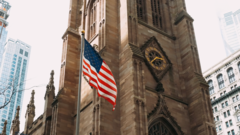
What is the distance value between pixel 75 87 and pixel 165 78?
9134 mm

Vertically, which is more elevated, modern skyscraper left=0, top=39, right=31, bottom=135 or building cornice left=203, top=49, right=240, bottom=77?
modern skyscraper left=0, top=39, right=31, bottom=135

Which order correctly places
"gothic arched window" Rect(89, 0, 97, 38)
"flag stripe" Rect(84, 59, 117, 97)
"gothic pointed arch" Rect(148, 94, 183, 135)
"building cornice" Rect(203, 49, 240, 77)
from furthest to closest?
"building cornice" Rect(203, 49, 240, 77) → "gothic arched window" Rect(89, 0, 97, 38) → "gothic pointed arch" Rect(148, 94, 183, 135) → "flag stripe" Rect(84, 59, 117, 97)

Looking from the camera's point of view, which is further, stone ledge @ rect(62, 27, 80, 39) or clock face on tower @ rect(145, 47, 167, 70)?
stone ledge @ rect(62, 27, 80, 39)

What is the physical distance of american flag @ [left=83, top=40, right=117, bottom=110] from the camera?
2225 cm

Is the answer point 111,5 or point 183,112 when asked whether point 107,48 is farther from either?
point 183,112

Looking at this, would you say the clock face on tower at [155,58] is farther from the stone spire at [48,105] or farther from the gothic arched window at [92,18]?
the stone spire at [48,105]

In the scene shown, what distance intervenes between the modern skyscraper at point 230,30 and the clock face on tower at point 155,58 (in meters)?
122

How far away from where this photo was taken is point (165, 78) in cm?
3400

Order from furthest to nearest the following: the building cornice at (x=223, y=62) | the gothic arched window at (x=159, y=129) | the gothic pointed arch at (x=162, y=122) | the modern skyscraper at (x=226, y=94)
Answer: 1. the building cornice at (x=223, y=62)
2. the modern skyscraper at (x=226, y=94)
3. the gothic pointed arch at (x=162, y=122)
4. the gothic arched window at (x=159, y=129)

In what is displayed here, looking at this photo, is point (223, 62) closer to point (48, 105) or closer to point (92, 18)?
point (92, 18)

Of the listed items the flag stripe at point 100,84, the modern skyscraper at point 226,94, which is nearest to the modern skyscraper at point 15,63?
the modern skyscraper at point 226,94

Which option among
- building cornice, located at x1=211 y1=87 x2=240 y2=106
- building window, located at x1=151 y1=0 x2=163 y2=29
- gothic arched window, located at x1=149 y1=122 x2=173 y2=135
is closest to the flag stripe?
gothic arched window, located at x1=149 y1=122 x2=173 y2=135

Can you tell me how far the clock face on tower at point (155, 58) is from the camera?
3409 cm

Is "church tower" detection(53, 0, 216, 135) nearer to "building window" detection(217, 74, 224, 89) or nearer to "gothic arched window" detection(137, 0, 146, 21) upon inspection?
"gothic arched window" detection(137, 0, 146, 21)
